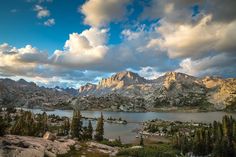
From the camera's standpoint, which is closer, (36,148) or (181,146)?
(36,148)

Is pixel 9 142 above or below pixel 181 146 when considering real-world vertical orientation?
above

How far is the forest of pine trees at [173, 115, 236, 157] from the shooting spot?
11700 centimetres

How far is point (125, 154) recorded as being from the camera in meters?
98.1

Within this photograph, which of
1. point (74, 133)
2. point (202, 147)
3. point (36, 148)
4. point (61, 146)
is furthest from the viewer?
point (74, 133)

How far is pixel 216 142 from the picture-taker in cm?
11981

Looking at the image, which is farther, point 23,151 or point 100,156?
point 100,156

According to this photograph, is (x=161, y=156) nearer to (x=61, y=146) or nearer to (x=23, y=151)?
(x=61, y=146)

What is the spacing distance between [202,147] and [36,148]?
289 feet

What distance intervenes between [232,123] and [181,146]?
2725cm

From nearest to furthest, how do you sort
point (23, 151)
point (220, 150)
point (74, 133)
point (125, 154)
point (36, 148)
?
point (23, 151)
point (36, 148)
point (125, 154)
point (220, 150)
point (74, 133)

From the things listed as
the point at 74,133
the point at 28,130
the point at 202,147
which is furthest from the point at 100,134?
the point at 202,147

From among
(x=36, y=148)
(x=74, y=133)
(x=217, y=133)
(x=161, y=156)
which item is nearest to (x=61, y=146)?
(x=36, y=148)

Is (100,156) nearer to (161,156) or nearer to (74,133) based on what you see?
(161,156)

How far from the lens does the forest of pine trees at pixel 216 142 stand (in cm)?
11700
